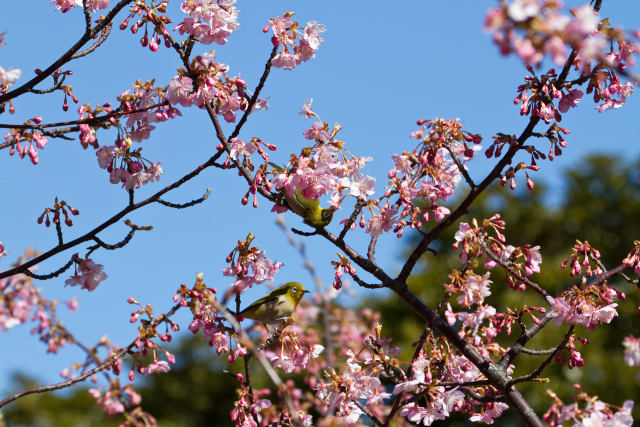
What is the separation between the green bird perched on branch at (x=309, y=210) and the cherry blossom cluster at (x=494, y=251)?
0.48m

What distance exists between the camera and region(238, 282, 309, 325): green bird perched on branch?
253 centimetres

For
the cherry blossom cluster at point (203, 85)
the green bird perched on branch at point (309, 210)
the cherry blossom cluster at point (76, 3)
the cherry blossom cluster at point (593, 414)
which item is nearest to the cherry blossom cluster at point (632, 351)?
the cherry blossom cluster at point (593, 414)

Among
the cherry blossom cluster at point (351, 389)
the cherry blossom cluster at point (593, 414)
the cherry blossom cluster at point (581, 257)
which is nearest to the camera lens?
the cherry blossom cluster at point (593, 414)

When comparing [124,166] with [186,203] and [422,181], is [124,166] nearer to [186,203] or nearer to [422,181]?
[186,203]

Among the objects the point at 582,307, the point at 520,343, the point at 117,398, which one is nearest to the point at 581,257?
the point at 582,307

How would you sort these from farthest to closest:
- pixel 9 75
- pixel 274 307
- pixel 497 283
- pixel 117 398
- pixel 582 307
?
pixel 497 283, pixel 117 398, pixel 274 307, pixel 582 307, pixel 9 75

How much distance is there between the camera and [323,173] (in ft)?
7.89

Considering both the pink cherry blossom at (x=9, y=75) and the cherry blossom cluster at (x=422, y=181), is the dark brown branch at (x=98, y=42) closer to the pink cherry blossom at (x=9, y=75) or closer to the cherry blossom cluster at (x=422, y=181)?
the pink cherry blossom at (x=9, y=75)

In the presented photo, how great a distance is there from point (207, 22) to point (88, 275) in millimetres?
1056

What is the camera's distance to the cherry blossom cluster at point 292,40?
2.51m

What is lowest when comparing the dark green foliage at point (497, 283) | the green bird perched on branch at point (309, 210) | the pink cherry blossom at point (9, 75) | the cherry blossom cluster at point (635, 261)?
the cherry blossom cluster at point (635, 261)

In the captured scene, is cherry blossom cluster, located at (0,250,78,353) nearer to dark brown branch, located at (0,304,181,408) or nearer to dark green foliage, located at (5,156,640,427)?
dark brown branch, located at (0,304,181,408)

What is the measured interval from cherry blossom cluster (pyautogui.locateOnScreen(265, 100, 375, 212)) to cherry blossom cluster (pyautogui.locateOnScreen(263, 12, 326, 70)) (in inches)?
9.5

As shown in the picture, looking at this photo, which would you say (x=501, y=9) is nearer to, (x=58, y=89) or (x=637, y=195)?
(x=58, y=89)
